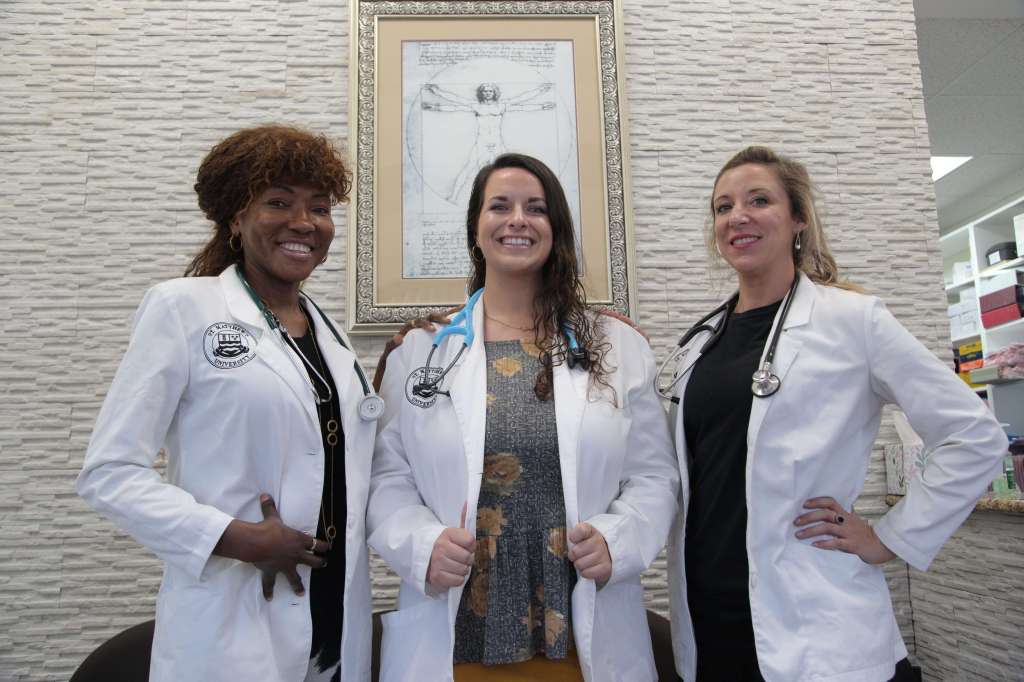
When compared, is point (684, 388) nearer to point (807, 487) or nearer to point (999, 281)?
point (807, 487)

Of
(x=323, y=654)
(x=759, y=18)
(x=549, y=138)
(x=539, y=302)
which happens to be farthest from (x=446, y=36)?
(x=323, y=654)

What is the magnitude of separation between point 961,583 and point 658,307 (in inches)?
47.8

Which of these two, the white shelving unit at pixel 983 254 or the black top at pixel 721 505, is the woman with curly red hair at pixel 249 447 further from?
the white shelving unit at pixel 983 254

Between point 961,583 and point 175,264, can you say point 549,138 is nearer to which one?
point 175,264

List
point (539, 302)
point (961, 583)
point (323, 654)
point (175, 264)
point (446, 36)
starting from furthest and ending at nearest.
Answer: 1. point (446, 36)
2. point (175, 264)
3. point (961, 583)
4. point (539, 302)
5. point (323, 654)

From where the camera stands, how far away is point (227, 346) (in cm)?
130

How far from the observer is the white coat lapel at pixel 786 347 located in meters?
1.40

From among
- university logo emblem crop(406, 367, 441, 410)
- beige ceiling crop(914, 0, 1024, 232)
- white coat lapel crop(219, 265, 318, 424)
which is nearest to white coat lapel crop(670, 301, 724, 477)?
university logo emblem crop(406, 367, 441, 410)

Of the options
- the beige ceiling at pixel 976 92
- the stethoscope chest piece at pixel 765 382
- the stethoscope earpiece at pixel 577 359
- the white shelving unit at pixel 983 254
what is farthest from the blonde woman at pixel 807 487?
the white shelving unit at pixel 983 254

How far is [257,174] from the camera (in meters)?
1.44

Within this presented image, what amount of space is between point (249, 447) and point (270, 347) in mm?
195

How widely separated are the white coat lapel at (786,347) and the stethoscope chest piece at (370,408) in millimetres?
738

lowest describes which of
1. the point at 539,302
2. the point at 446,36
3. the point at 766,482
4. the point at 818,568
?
the point at 818,568

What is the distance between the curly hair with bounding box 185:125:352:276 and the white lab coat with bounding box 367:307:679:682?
44cm
